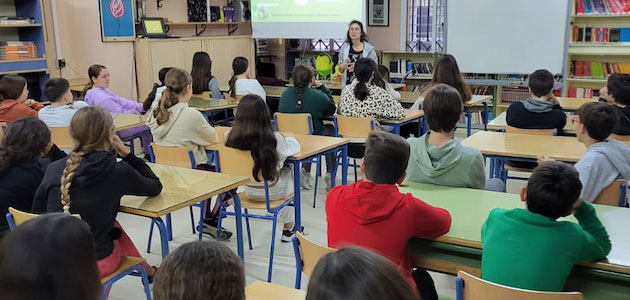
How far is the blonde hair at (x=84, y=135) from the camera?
246 cm

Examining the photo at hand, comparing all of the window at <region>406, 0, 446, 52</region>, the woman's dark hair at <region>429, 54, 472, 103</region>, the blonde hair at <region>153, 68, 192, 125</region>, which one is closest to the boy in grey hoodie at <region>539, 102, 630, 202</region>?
the woman's dark hair at <region>429, 54, 472, 103</region>

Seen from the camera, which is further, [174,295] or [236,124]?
[236,124]

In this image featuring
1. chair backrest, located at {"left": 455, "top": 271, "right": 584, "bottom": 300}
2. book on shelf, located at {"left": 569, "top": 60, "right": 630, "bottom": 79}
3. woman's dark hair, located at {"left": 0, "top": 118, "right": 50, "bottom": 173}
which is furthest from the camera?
book on shelf, located at {"left": 569, "top": 60, "right": 630, "bottom": 79}

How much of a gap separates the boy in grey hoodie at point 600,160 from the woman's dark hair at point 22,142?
256 cm

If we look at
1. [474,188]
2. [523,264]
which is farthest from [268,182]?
[523,264]

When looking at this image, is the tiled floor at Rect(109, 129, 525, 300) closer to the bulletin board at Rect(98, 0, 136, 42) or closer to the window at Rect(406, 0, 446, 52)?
the bulletin board at Rect(98, 0, 136, 42)

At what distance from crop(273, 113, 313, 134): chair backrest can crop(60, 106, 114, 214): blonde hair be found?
234cm

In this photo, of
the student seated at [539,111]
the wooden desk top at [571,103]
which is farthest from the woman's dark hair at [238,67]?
the wooden desk top at [571,103]

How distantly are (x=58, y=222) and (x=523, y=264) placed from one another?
53.3 inches

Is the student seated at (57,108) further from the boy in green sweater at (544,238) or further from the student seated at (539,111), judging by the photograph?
the boy in green sweater at (544,238)

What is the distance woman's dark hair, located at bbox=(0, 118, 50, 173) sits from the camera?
270 centimetres

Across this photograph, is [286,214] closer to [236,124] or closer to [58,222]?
[236,124]

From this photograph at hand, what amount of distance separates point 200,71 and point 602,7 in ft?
16.0

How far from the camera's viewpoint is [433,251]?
218cm
